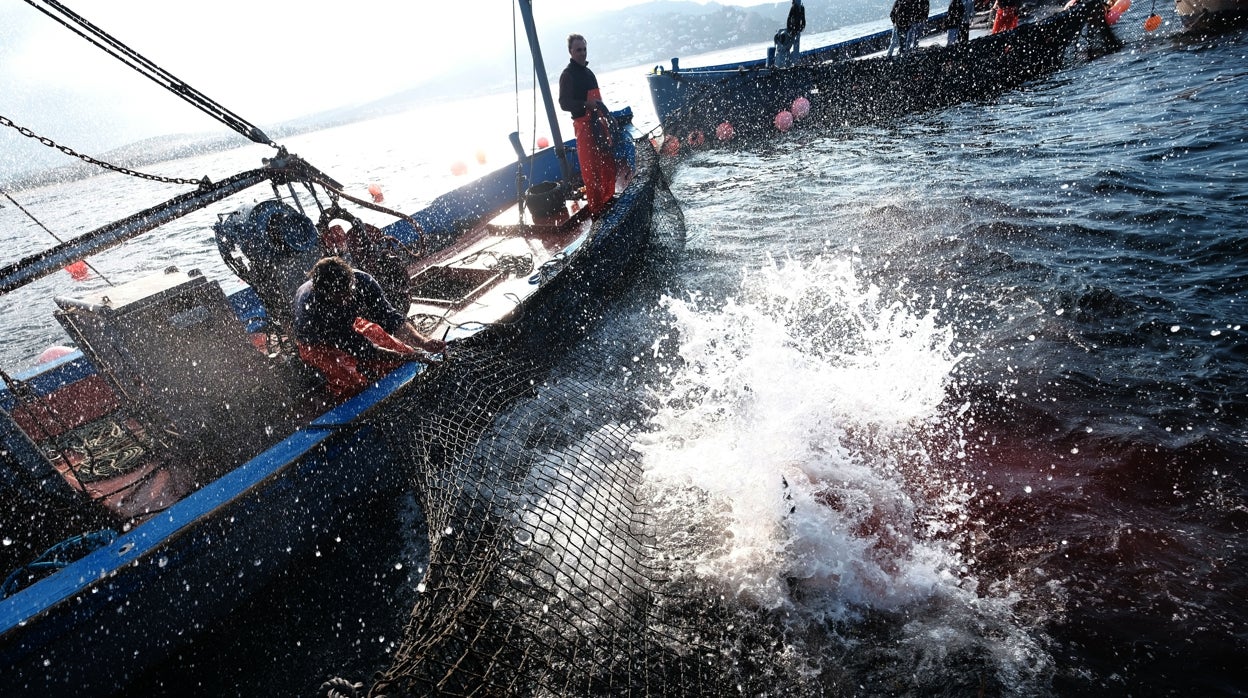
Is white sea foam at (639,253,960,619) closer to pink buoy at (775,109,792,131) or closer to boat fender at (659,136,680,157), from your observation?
boat fender at (659,136,680,157)

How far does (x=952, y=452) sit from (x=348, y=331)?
17.6 ft

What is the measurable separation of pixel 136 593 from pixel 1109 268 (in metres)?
9.51

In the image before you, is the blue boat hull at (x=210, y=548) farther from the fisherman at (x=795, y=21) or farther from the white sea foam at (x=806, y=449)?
the fisherman at (x=795, y=21)

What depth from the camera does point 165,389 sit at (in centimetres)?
410

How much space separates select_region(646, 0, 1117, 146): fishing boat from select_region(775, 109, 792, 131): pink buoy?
3 centimetres

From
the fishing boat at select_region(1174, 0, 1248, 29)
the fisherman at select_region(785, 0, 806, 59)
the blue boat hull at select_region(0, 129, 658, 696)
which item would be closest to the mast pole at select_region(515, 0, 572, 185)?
the blue boat hull at select_region(0, 129, 658, 696)

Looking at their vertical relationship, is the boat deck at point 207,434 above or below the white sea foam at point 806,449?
above

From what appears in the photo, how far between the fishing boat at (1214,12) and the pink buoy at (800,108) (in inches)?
561

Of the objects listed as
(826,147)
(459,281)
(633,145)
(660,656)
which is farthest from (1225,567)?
(826,147)

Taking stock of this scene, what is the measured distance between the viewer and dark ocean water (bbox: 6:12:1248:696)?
9.94 feet

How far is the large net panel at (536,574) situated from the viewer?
2881 mm

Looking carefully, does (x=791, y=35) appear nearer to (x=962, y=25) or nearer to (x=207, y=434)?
(x=962, y=25)

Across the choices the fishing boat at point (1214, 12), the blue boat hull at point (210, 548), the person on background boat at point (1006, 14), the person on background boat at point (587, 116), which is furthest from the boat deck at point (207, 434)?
the fishing boat at point (1214, 12)

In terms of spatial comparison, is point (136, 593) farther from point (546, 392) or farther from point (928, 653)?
point (928, 653)
